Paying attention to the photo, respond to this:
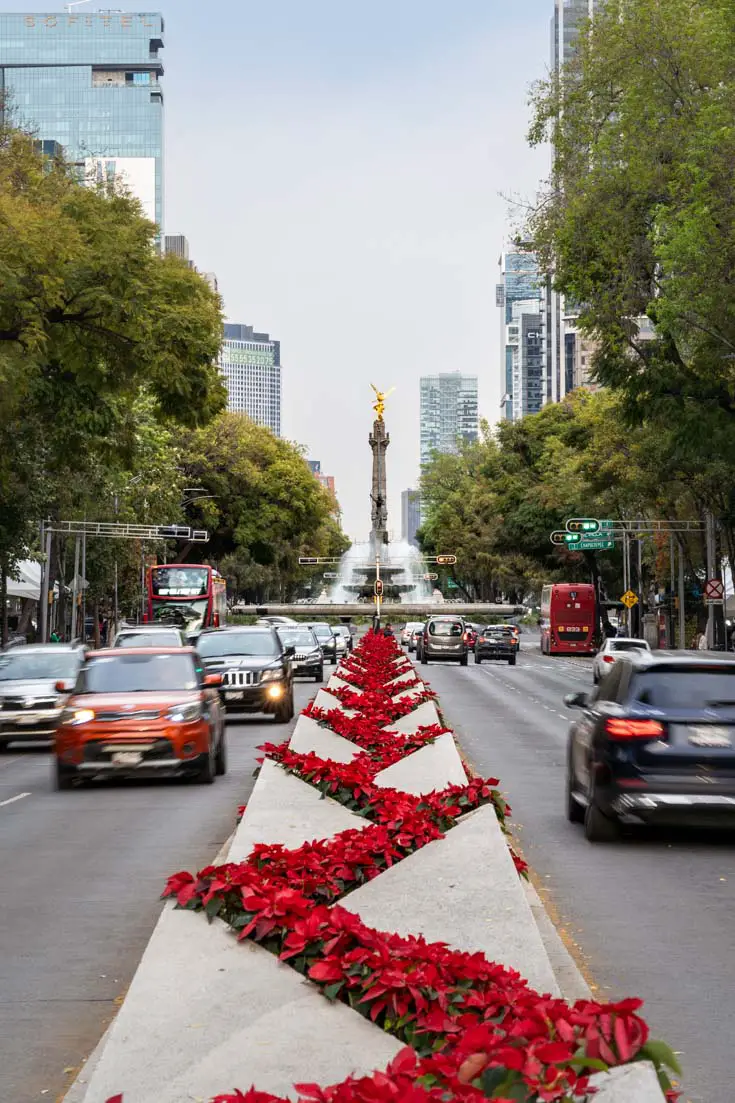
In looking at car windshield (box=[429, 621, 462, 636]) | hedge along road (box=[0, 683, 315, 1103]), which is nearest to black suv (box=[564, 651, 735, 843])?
hedge along road (box=[0, 683, 315, 1103])

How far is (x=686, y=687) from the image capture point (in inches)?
518

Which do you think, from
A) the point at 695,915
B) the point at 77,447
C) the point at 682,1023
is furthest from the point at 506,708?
the point at 682,1023

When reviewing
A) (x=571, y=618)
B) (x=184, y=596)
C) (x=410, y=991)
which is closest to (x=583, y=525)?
(x=571, y=618)

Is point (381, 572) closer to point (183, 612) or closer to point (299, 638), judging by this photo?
point (183, 612)

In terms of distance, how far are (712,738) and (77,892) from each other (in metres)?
5.13

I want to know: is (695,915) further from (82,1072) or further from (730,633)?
(730,633)

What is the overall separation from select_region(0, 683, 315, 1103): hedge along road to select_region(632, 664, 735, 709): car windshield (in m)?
3.74

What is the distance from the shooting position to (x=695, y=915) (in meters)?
10.1

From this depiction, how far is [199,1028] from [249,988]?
1.47 ft

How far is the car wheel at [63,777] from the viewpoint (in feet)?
59.9

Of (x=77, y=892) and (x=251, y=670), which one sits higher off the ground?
(x=251, y=670)

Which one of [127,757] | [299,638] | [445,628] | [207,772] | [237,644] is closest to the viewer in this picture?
[127,757]

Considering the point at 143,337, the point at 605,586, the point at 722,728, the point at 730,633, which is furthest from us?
the point at 605,586

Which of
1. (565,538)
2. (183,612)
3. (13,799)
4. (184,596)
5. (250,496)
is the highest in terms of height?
(250,496)
